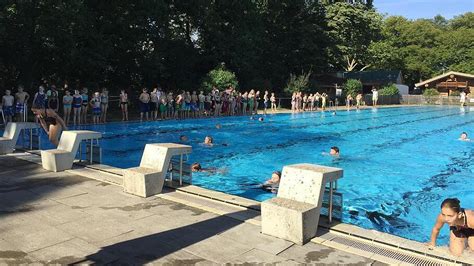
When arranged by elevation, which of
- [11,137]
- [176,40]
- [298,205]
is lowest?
[298,205]

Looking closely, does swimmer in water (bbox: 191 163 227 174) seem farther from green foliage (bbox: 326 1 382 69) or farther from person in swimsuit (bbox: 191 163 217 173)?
green foliage (bbox: 326 1 382 69)

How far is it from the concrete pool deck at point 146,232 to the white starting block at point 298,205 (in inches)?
5.1

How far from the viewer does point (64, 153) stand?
8.70 metres

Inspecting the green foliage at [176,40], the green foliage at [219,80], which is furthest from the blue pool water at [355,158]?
the green foliage at [176,40]

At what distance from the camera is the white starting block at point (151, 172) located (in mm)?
6805

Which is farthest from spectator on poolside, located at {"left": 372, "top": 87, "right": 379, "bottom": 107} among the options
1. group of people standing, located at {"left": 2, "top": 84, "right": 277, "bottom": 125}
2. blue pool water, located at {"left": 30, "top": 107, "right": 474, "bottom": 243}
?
blue pool water, located at {"left": 30, "top": 107, "right": 474, "bottom": 243}

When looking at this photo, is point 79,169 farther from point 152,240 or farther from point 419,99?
point 419,99

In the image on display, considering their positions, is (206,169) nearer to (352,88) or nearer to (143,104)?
(143,104)

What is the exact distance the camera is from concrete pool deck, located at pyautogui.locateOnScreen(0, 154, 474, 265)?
14.7 ft

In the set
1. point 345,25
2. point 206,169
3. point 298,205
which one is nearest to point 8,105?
point 206,169

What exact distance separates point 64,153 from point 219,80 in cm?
2222

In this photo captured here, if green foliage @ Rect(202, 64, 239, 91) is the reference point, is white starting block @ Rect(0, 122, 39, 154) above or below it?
below

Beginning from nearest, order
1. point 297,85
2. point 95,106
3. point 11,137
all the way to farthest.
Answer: point 11,137
point 95,106
point 297,85

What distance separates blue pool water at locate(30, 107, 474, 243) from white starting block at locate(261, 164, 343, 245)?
2.94m
